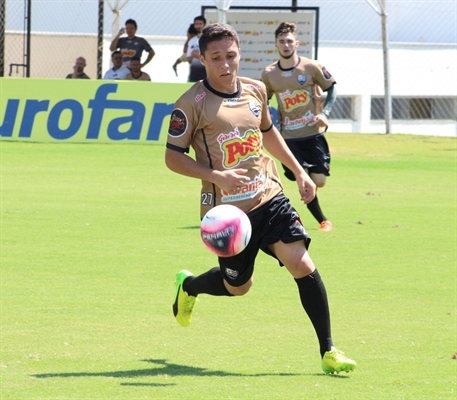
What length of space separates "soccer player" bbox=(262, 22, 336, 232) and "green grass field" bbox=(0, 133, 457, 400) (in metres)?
0.77

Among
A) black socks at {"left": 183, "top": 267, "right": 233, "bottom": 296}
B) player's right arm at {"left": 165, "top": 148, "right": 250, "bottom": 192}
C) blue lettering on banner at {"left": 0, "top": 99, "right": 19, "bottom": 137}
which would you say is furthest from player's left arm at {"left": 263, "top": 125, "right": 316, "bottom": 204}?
blue lettering on banner at {"left": 0, "top": 99, "right": 19, "bottom": 137}

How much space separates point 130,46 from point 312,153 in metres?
10.8

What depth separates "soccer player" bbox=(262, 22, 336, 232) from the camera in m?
11.2

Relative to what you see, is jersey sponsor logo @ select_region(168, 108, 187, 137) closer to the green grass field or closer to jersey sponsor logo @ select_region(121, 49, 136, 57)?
the green grass field

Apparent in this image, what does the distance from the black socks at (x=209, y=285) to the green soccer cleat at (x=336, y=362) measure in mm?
1011

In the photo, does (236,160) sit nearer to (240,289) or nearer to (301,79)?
(240,289)

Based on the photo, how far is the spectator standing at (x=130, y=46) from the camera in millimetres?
21281

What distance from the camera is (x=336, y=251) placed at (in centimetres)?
990

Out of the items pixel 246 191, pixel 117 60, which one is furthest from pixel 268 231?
pixel 117 60

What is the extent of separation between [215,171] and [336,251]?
464 centimetres

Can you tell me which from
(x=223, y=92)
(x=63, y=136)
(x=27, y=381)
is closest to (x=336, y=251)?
(x=223, y=92)

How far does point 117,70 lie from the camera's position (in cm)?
2083

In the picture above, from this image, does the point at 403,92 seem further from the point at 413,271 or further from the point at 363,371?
the point at 363,371

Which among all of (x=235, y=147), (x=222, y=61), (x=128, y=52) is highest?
(x=222, y=61)
